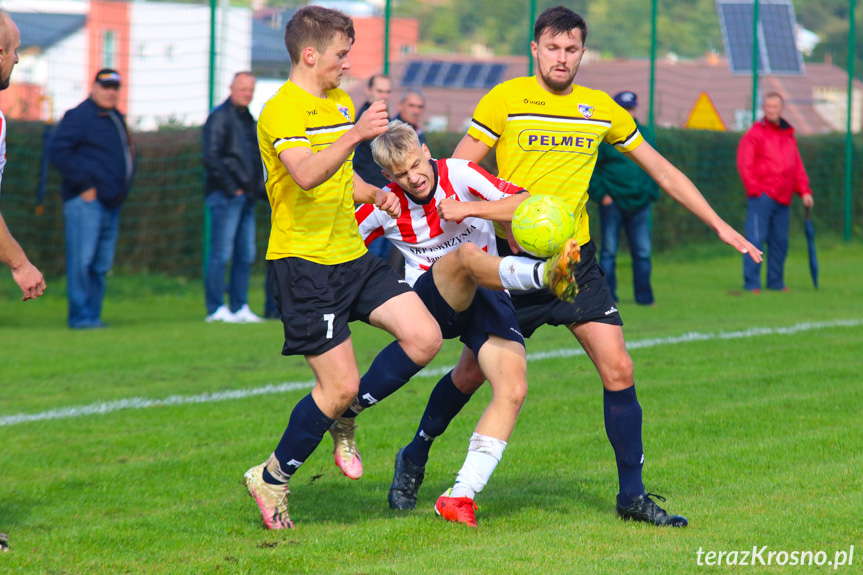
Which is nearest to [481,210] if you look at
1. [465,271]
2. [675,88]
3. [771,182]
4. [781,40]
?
[465,271]

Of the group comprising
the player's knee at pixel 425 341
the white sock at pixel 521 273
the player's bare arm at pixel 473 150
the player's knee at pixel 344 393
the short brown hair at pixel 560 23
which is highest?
the short brown hair at pixel 560 23

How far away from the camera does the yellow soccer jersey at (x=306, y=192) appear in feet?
13.8

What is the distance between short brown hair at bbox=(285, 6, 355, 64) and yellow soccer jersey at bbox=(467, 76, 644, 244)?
2.47ft

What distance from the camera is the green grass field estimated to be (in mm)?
3805

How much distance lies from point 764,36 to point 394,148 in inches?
634

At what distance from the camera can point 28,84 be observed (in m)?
15.2

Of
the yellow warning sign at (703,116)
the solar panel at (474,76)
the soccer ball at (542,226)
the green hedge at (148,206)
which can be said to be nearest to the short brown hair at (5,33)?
the soccer ball at (542,226)

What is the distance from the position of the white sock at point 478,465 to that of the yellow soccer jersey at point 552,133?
0.99 meters

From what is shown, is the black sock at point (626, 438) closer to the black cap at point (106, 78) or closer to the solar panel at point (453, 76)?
the black cap at point (106, 78)

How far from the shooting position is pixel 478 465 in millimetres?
4164

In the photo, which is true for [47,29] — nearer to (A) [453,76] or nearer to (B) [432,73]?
(B) [432,73]

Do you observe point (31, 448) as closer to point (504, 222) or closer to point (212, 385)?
point (212, 385)

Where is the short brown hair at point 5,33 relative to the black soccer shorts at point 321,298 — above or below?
above

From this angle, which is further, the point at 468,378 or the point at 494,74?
the point at 494,74
